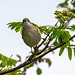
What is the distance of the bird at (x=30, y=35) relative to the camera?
5.62 metres

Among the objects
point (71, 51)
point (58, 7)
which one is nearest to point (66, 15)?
point (58, 7)

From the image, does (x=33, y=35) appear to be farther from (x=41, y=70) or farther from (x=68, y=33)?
(x=68, y=33)

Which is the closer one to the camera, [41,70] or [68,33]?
[68,33]

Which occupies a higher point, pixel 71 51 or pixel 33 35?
pixel 33 35

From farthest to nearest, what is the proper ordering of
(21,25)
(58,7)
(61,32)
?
(21,25)
(58,7)
(61,32)

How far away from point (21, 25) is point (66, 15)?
5.53 ft

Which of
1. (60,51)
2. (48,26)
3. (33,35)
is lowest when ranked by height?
(60,51)

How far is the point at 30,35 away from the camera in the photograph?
5691 mm

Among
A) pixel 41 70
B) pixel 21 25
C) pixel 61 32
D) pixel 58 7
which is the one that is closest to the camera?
pixel 61 32

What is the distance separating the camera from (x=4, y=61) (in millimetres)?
4176

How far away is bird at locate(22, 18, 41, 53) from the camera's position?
562cm

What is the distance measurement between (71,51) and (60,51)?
277 mm

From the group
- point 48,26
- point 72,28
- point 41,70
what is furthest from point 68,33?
point 41,70

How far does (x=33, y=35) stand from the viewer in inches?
224
